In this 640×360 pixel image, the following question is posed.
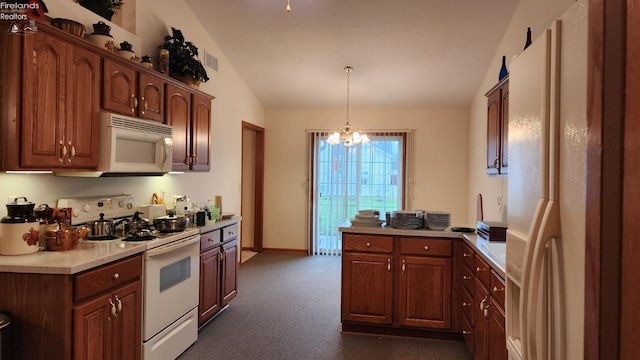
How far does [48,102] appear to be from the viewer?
6.97 feet

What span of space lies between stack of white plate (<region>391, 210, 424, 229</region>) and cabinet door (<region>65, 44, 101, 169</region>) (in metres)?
2.32

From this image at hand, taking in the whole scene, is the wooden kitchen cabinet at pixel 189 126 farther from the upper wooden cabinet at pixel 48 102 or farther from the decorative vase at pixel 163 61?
the upper wooden cabinet at pixel 48 102

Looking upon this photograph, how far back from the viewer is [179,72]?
3602 mm

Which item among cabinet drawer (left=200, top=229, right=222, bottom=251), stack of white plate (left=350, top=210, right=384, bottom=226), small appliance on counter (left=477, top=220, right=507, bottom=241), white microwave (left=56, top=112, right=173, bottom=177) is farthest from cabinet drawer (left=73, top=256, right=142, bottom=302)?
small appliance on counter (left=477, top=220, right=507, bottom=241)

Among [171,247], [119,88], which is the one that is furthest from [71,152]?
[171,247]

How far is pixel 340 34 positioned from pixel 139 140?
2549 mm

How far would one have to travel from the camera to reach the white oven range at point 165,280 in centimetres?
253

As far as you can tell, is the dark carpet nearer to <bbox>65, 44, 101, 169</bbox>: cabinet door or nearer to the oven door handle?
the oven door handle

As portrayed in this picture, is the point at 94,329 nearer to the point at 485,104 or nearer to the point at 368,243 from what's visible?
the point at 368,243

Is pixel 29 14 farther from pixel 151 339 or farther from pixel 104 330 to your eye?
A: pixel 151 339

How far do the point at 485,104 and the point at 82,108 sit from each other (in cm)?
455

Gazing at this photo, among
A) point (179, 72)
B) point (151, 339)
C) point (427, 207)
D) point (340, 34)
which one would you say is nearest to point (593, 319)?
point (151, 339)

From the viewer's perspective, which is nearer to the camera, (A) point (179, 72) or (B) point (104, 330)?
(B) point (104, 330)

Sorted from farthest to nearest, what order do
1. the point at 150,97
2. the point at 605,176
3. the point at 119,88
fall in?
the point at 150,97 < the point at 119,88 < the point at 605,176
